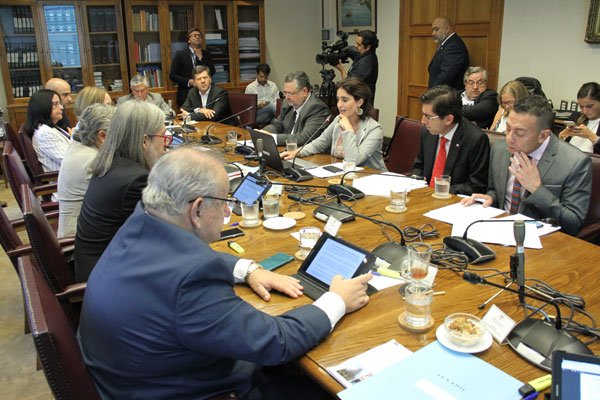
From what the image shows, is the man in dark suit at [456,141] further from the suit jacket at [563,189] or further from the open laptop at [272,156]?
the open laptop at [272,156]

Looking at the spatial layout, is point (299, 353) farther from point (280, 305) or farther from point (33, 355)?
point (33, 355)

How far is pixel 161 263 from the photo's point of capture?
1.18 metres

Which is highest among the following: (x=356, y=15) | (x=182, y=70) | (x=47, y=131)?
(x=356, y=15)

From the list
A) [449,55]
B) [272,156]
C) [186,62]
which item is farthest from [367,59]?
[272,156]

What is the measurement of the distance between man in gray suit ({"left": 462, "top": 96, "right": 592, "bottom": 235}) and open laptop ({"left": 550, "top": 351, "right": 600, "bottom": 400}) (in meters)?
1.29

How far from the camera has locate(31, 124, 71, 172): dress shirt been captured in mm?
3615

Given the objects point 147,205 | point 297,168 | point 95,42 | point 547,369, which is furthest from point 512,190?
point 95,42

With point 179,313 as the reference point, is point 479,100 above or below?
above

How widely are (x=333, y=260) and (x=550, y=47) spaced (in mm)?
4121

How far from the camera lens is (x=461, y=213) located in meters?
2.20

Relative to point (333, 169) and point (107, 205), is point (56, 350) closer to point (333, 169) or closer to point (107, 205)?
point (107, 205)

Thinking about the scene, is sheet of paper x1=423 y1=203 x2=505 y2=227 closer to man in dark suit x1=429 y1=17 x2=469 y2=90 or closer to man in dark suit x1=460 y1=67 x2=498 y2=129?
man in dark suit x1=460 y1=67 x2=498 y2=129

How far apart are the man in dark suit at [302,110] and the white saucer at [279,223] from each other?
1.71 meters

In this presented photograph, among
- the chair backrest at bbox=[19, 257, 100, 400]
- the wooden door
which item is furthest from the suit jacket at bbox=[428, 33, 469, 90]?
the chair backrest at bbox=[19, 257, 100, 400]
